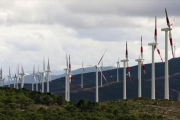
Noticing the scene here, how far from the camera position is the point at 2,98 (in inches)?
4247

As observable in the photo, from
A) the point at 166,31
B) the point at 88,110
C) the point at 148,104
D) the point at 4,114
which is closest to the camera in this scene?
the point at 4,114

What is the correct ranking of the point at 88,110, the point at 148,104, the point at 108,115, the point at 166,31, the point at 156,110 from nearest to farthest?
1. the point at 108,115
2. the point at 88,110
3. the point at 156,110
4. the point at 148,104
5. the point at 166,31

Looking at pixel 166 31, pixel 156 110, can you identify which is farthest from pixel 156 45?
pixel 156 110

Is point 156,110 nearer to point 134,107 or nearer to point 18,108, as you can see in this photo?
point 134,107

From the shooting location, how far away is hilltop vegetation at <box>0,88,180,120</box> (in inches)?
3538

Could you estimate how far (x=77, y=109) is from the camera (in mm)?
103438

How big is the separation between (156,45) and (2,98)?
179 ft

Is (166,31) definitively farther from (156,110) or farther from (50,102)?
(50,102)

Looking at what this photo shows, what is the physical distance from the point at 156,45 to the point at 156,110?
120 feet

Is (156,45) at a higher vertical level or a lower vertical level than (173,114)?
higher

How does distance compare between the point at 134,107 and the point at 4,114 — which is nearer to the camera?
the point at 4,114

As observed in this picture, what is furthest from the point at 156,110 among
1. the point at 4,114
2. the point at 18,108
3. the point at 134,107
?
the point at 4,114

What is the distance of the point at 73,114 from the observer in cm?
9600

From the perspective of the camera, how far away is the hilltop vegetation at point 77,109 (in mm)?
89875
